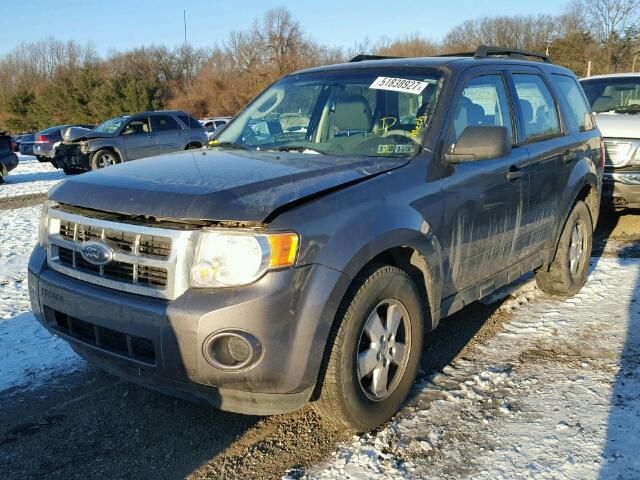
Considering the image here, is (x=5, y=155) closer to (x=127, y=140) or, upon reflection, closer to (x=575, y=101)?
(x=127, y=140)

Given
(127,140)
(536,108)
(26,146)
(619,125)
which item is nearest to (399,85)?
(536,108)

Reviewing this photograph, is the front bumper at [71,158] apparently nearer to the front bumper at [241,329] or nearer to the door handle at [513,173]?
the door handle at [513,173]

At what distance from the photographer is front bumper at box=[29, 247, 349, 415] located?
2.39m

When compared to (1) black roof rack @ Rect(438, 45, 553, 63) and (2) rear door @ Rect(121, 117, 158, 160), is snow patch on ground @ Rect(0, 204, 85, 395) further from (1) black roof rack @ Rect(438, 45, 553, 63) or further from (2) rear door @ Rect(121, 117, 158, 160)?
(2) rear door @ Rect(121, 117, 158, 160)

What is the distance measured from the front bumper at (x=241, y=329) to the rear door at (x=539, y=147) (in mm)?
2180

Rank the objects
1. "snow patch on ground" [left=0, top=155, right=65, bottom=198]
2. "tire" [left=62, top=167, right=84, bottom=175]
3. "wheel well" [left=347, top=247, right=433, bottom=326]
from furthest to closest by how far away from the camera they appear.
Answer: "tire" [left=62, top=167, right=84, bottom=175] < "snow patch on ground" [left=0, top=155, right=65, bottom=198] < "wheel well" [left=347, top=247, right=433, bottom=326]

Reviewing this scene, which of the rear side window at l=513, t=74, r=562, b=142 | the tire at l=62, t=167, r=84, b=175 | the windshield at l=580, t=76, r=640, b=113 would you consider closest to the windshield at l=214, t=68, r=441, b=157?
the rear side window at l=513, t=74, r=562, b=142

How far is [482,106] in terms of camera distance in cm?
385

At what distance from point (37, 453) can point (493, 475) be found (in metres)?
2.18

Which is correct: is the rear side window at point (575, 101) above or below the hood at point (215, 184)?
above

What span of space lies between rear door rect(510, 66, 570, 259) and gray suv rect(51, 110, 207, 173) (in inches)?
482

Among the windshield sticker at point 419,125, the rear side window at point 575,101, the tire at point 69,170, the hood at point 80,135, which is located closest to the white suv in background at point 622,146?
the rear side window at point 575,101

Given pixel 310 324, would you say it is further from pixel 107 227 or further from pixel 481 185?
pixel 481 185

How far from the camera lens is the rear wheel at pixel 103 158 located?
616 inches
